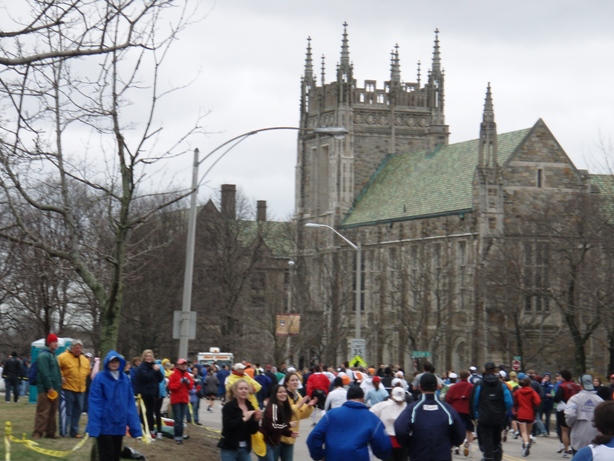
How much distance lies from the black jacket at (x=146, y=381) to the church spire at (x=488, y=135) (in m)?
50.3

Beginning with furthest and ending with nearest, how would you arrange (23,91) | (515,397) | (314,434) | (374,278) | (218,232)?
(374,278)
(218,232)
(515,397)
(23,91)
(314,434)

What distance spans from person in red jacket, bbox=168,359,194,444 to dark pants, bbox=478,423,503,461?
6.17 m

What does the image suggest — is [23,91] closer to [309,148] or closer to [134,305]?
[134,305]

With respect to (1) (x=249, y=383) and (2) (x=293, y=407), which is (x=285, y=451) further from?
(1) (x=249, y=383)

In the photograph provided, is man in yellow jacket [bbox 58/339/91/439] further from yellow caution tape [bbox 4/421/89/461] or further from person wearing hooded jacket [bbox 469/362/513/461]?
person wearing hooded jacket [bbox 469/362/513/461]

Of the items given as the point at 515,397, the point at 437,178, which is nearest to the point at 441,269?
the point at 437,178

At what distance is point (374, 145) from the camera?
95.7 m

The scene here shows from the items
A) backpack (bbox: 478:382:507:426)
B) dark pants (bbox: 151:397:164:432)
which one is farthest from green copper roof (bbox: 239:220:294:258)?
backpack (bbox: 478:382:507:426)

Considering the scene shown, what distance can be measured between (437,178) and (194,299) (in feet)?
62.7

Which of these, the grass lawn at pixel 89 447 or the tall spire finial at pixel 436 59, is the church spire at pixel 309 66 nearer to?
the tall spire finial at pixel 436 59

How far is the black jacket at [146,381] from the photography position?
77.8 feet

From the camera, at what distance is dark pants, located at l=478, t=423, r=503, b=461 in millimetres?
20516

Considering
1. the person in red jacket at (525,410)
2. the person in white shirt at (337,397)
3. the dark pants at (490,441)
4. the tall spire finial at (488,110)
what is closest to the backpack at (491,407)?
the dark pants at (490,441)

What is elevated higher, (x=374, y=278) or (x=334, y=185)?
(x=334, y=185)
